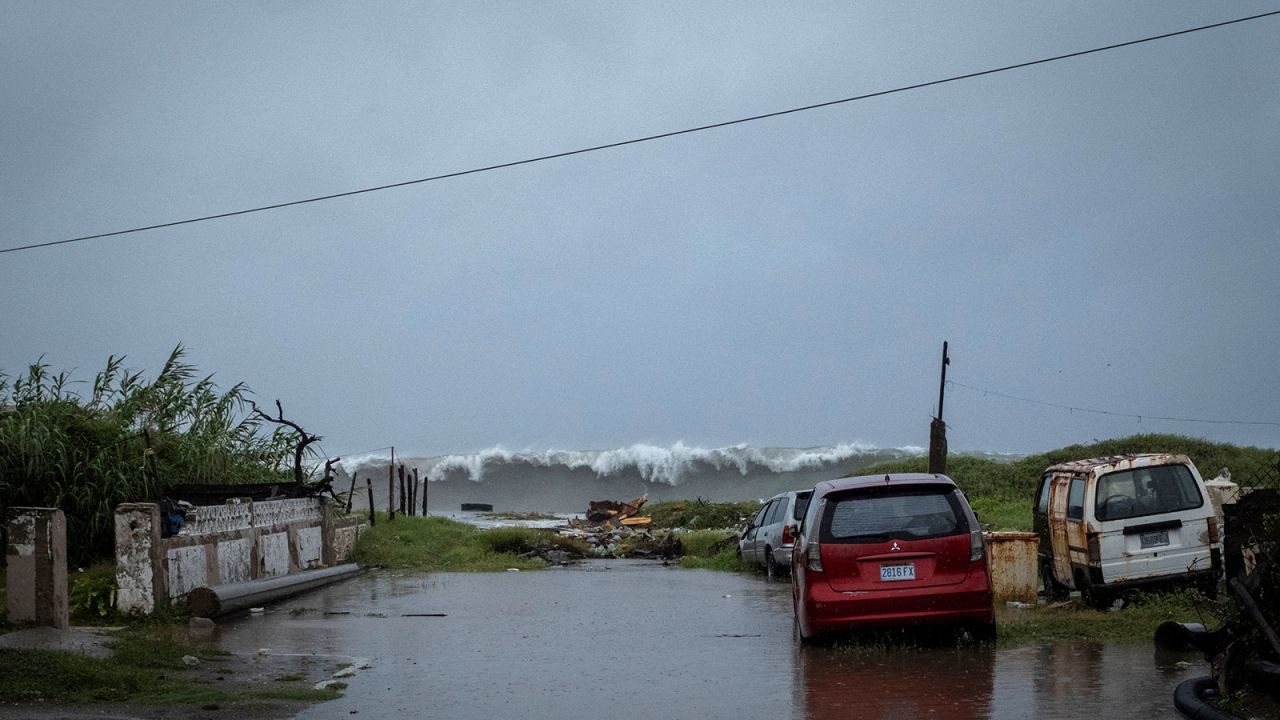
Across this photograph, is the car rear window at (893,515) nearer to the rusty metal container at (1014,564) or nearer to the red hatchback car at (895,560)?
the red hatchback car at (895,560)

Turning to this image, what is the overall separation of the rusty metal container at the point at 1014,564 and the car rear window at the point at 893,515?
4.03m

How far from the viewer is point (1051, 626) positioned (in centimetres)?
1291

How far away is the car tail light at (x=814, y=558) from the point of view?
38.4 feet

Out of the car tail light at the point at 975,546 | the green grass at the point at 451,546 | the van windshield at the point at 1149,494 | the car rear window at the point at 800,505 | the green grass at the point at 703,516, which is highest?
the van windshield at the point at 1149,494

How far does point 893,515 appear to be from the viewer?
11.8 metres

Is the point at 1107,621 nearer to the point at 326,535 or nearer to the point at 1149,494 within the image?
the point at 1149,494

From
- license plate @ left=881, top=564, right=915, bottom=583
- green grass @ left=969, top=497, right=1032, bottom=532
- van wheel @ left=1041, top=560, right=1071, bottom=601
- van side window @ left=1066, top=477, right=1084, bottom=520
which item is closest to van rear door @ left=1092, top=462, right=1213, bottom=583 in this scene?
van side window @ left=1066, top=477, right=1084, bottom=520

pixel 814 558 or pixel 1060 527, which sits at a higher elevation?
pixel 814 558

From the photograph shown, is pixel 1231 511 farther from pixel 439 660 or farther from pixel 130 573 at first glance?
pixel 130 573

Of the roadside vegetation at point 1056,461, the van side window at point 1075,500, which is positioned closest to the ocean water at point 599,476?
the roadside vegetation at point 1056,461

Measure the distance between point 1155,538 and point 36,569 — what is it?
12288mm

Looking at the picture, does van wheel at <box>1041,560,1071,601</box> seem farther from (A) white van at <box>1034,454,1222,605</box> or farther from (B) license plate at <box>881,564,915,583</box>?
(B) license plate at <box>881,564,915,583</box>

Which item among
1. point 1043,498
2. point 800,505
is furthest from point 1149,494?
point 800,505

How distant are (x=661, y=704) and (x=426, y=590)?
1245 centimetres
